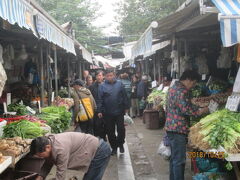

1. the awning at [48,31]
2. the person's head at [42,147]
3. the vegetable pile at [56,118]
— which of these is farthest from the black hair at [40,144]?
the vegetable pile at [56,118]

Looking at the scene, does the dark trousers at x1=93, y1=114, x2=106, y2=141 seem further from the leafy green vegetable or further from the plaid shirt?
the plaid shirt

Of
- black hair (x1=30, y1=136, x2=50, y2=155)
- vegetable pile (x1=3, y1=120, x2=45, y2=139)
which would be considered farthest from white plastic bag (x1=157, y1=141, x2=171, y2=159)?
black hair (x1=30, y1=136, x2=50, y2=155)

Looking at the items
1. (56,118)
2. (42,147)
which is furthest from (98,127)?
(42,147)

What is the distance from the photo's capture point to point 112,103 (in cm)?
789

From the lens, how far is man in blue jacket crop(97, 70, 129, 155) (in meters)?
7.90

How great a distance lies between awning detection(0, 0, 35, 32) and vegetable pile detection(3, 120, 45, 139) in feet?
5.21

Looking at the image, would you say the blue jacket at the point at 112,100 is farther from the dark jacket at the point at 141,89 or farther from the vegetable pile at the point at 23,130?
the dark jacket at the point at 141,89

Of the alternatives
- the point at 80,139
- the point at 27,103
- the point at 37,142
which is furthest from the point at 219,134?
the point at 27,103

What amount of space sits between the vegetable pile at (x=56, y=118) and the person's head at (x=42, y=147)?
8.75 ft

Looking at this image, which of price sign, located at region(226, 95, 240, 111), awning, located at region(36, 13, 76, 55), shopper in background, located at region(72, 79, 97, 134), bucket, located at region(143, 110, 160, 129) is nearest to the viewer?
awning, located at region(36, 13, 76, 55)

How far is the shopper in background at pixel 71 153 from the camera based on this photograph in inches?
154

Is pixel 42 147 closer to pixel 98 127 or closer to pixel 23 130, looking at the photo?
pixel 23 130

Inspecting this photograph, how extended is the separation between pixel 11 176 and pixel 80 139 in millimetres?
965
